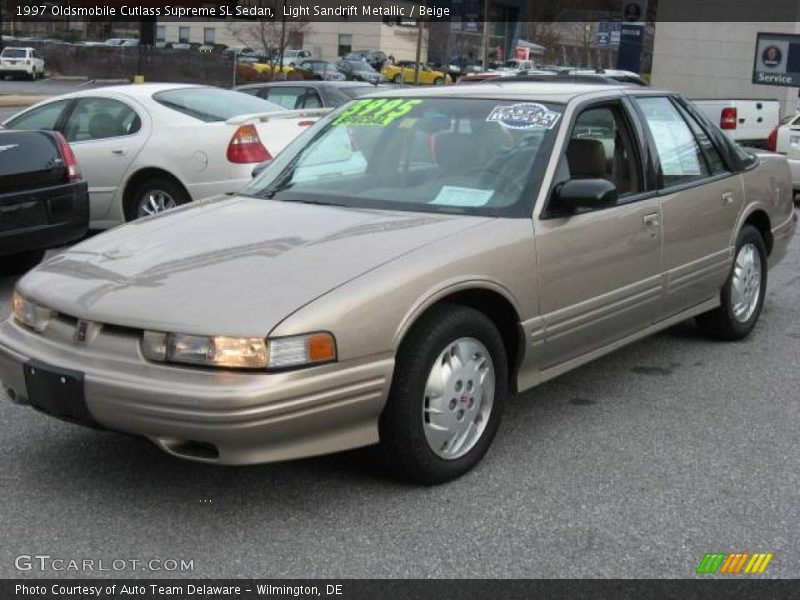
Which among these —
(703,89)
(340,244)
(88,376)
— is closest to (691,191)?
(340,244)

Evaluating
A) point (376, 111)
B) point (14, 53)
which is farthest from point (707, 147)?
point (14, 53)

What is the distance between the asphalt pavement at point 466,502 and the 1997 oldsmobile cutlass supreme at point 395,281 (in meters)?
0.28

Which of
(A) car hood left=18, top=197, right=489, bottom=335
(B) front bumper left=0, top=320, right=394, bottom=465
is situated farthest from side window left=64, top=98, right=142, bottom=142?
(B) front bumper left=0, top=320, right=394, bottom=465

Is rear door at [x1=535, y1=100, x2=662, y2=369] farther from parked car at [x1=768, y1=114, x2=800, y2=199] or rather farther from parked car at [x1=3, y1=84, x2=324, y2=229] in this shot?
parked car at [x1=768, y1=114, x2=800, y2=199]

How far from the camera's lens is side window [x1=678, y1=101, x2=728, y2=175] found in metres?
5.64

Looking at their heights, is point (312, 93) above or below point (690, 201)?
above

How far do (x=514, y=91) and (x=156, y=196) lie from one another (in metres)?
4.67

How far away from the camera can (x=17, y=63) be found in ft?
177

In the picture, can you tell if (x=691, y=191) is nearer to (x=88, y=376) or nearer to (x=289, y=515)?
(x=289, y=515)

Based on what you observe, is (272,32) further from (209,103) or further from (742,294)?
(742,294)

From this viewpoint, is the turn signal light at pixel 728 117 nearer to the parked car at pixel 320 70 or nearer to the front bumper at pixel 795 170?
the front bumper at pixel 795 170

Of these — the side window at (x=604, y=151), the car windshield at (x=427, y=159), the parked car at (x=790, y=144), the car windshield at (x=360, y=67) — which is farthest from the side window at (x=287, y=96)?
the car windshield at (x=360, y=67)

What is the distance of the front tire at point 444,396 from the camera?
362 centimetres

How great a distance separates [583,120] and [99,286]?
234 centimetres
